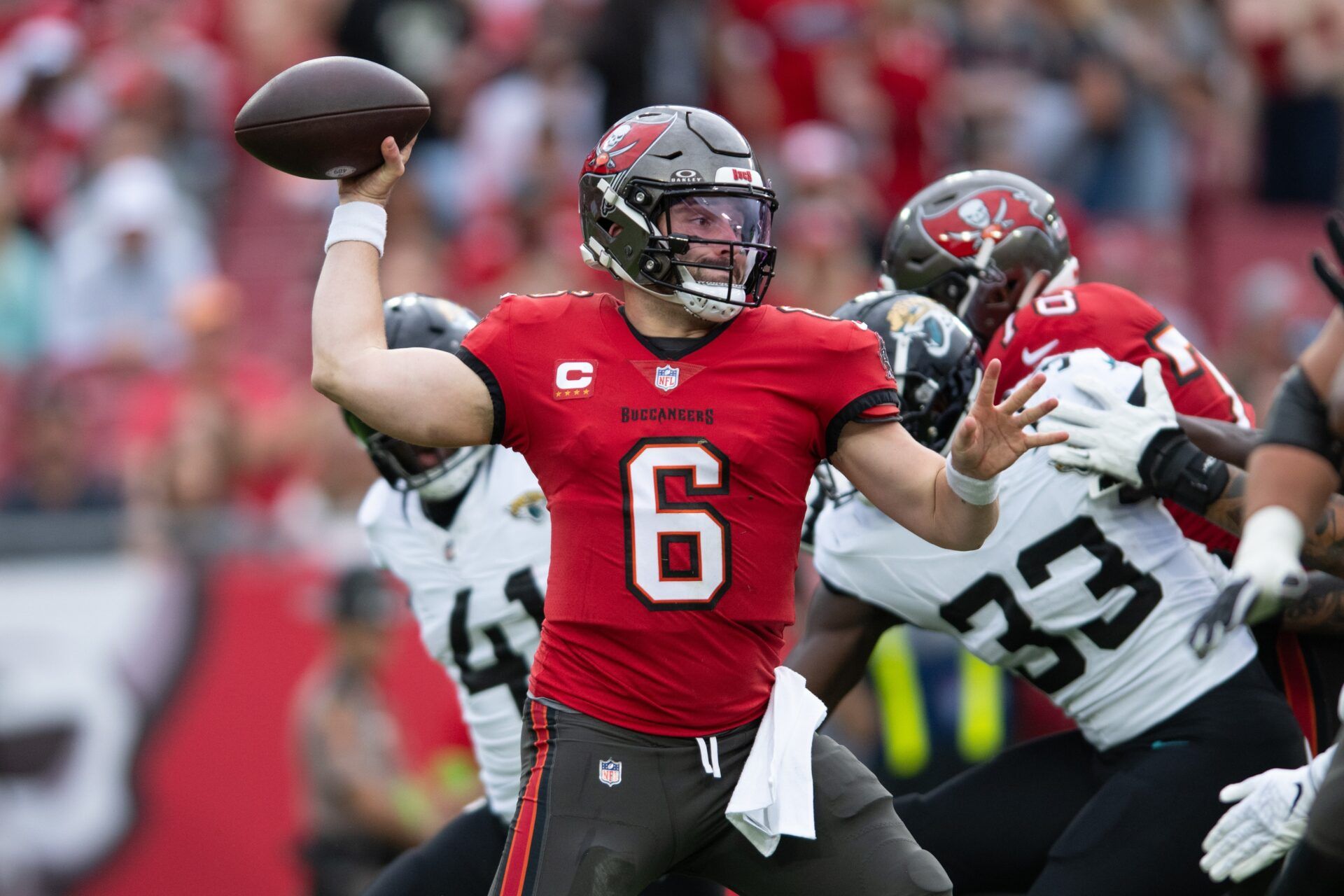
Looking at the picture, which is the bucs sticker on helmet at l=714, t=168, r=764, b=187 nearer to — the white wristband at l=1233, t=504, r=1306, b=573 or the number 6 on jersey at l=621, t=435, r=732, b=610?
the number 6 on jersey at l=621, t=435, r=732, b=610

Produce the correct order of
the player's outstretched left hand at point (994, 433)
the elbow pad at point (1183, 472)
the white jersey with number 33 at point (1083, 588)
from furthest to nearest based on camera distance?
the white jersey with number 33 at point (1083, 588) < the elbow pad at point (1183, 472) < the player's outstretched left hand at point (994, 433)

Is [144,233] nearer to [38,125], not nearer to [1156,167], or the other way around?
[38,125]

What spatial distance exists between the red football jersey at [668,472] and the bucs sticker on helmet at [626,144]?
1.04 feet

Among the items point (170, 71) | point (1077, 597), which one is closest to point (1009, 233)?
point (1077, 597)

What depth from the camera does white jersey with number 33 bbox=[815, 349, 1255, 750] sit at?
4262 mm

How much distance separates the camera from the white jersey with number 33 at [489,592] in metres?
4.68

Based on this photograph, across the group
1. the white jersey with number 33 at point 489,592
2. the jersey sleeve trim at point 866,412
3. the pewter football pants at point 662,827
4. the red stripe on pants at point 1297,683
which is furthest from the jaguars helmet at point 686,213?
the red stripe on pants at point 1297,683

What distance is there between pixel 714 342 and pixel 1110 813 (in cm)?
149

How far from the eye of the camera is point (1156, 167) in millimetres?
10930

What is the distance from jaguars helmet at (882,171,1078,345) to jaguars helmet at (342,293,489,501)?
3.73 ft

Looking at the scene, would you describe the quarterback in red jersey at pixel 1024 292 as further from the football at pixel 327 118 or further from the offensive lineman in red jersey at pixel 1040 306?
the football at pixel 327 118

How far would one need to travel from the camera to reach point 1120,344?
447 cm

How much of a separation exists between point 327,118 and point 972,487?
4.78 ft

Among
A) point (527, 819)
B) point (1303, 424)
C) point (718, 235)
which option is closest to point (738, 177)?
point (718, 235)
